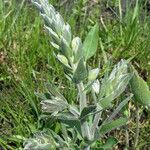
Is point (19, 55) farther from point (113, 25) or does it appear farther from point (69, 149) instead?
point (69, 149)

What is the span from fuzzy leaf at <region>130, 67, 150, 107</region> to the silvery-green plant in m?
0.13

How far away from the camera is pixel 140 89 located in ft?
4.87

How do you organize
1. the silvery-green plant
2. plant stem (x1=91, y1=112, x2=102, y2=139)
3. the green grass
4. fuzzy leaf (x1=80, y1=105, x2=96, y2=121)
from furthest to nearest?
the green grass → plant stem (x1=91, y1=112, x2=102, y2=139) → fuzzy leaf (x1=80, y1=105, x2=96, y2=121) → the silvery-green plant

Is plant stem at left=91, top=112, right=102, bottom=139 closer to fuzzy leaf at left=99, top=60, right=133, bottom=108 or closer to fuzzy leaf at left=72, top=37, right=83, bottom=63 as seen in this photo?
fuzzy leaf at left=99, top=60, right=133, bottom=108

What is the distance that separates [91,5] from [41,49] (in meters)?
0.65

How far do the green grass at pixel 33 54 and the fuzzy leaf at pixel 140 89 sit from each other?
33 cm

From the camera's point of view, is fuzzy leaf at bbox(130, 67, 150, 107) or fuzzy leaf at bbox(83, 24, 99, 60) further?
fuzzy leaf at bbox(130, 67, 150, 107)

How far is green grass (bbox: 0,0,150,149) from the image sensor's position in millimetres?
1823

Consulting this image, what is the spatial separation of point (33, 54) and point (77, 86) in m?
0.86

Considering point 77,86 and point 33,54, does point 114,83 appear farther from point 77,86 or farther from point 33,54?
point 33,54

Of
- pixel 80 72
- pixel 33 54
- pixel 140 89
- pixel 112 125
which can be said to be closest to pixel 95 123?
pixel 112 125

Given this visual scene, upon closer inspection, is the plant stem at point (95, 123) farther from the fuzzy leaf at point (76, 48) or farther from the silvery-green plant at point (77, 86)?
the fuzzy leaf at point (76, 48)

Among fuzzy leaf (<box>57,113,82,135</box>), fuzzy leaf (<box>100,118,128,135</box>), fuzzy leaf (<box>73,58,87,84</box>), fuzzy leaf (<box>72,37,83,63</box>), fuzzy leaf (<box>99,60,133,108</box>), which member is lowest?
fuzzy leaf (<box>100,118,128,135</box>)

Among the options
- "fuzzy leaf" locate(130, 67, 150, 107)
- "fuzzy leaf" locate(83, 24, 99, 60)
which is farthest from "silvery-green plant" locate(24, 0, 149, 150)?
"fuzzy leaf" locate(130, 67, 150, 107)
